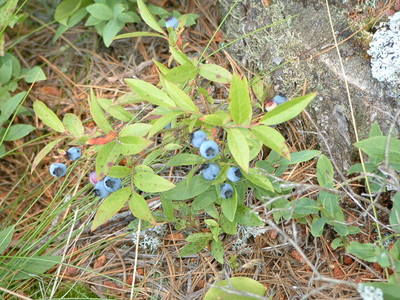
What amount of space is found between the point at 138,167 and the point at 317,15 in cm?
90

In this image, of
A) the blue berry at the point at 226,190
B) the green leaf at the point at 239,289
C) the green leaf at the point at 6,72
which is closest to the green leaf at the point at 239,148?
the blue berry at the point at 226,190

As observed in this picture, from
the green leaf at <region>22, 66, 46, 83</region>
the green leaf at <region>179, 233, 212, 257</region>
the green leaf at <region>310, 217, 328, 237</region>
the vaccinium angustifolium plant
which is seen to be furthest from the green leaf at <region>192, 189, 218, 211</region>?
the green leaf at <region>22, 66, 46, 83</region>

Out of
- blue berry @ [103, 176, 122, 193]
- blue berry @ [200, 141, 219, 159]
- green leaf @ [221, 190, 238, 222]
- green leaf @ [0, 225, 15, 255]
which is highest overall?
blue berry @ [200, 141, 219, 159]

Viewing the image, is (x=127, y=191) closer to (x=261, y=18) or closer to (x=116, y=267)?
(x=116, y=267)

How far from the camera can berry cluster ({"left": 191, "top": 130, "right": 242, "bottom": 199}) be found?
1573 millimetres

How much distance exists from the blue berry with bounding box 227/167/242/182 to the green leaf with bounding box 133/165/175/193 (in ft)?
0.62

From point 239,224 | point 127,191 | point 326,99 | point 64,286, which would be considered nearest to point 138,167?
point 127,191

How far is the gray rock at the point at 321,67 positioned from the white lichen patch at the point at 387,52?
4cm

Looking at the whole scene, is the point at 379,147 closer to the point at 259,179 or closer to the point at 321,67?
the point at 259,179

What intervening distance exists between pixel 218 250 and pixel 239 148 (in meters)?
0.52

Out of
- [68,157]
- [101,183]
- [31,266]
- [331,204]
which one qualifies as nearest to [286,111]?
[331,204]

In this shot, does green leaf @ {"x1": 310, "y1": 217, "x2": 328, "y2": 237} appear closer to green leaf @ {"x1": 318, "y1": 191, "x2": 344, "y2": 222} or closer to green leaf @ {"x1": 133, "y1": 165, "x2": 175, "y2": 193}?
green leaf @ {"x1": 318, "y1": 191, "x2": 344, "y2": 222}

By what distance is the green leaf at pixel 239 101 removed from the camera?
145 cm

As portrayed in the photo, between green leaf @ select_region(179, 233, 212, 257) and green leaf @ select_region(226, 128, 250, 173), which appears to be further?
green leaf @ select_region(179, 233, 212, 257)
